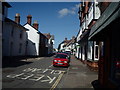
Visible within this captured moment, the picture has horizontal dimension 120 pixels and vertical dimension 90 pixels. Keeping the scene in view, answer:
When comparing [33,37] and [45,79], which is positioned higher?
[33,37]

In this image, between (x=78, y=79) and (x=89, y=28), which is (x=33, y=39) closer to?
(x=89, y=28)

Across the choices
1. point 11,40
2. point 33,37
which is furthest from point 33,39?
point 11,40

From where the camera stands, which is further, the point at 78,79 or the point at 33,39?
the point at 33,39

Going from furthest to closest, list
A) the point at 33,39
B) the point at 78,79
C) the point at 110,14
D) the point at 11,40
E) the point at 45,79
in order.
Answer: the point at 33,39 < the point at 11,40 < the point at 78,79 < the point at 45,79 < the point at 110,14

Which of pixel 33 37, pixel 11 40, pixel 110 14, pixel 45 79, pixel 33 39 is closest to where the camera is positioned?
pixel 110 14

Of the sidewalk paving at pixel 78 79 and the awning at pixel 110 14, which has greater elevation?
the awning at pixel 110 14

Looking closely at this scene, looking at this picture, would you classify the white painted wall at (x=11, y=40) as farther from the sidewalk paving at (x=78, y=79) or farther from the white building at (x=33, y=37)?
the sidewalk paving at (x=78, y=79)

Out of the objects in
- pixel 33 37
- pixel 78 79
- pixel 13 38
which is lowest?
pixel 78 79

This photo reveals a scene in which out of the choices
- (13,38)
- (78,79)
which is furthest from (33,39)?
(78,79)

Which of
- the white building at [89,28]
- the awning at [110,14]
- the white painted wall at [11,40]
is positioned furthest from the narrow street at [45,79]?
the white painted wall at [11,40]

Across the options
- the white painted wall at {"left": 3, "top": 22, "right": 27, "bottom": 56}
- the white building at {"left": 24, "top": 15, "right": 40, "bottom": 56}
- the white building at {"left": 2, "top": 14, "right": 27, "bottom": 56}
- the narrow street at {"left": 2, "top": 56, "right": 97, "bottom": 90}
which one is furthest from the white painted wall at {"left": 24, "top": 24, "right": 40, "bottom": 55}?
the narrow street at {"left": 2, "top": 56, "right": 97, "bottom": 90}

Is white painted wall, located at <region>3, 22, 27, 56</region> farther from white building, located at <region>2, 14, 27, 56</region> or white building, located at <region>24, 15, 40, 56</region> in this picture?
white building, located at <region>24, 15, 40, 56</region>

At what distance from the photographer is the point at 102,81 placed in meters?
8.48

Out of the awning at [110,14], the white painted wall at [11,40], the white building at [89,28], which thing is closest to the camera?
the awning at [110,14]
